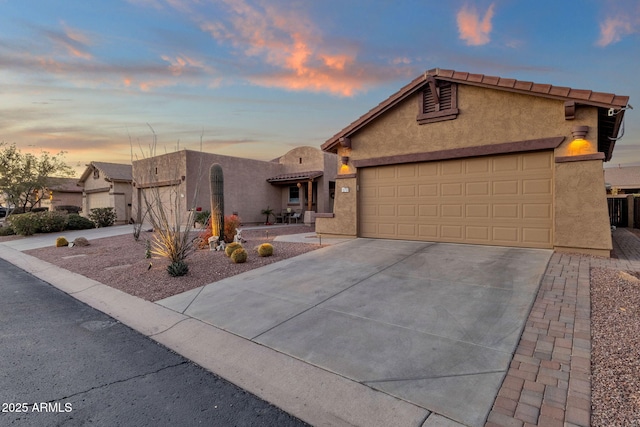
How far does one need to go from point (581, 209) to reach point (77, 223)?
24.8 metres

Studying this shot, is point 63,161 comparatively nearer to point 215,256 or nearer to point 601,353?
point 215,256

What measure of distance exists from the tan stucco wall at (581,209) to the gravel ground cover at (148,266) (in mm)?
6380

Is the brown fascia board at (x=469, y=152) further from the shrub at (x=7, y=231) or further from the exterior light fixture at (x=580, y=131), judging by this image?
the shrub at (x=7, y=231)

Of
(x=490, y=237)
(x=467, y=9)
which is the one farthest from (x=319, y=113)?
(x=490, y=237)

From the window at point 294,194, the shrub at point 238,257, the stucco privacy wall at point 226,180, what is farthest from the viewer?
the window at point 294,194

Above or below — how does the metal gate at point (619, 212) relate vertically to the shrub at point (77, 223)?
above

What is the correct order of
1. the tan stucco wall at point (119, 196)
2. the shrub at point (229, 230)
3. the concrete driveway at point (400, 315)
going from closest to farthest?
the concrete driveway at point (400, 315)
the shrub at point (229, 230)
the tan stucco wall at point (119, 196)

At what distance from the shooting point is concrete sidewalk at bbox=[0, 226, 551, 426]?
271 cm

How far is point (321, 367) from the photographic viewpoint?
10.6 ft

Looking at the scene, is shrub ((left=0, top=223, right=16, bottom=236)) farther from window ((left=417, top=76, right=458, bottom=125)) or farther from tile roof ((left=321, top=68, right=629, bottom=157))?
window ((left=417, top=76, right=458, bottom=125))

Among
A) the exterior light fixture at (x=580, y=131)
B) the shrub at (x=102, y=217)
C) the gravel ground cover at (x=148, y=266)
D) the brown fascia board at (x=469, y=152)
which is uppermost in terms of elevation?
the exterior light fixture at (x=580, y=131)

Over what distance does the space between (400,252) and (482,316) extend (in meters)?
4.03

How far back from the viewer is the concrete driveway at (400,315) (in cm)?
293

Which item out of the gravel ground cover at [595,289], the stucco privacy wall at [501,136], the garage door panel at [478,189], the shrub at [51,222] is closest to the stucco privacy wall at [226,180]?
the shrub at [51,222]
